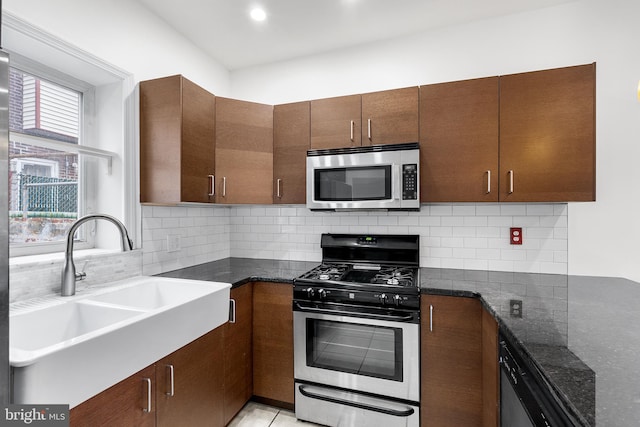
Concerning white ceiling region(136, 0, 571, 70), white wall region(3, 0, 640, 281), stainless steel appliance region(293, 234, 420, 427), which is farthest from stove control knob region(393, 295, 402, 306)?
white ceiling region(136, 0, 571, 70)

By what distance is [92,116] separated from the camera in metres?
1.91

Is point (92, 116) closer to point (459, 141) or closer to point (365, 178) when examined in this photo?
point (365, 178)

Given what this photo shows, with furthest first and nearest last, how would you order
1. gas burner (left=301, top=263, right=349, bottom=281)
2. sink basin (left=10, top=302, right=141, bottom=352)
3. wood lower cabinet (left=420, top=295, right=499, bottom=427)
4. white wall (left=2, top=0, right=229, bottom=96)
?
gas burner (left=301, top=263, right=349, bottom=281) < wood lower cabinet (left=420, top=295, right=499, bottom=427) < white wall (left=2, top=0, right=229, bottom=96) < sink basin (left=10, top=302, right=141, bottom=352)

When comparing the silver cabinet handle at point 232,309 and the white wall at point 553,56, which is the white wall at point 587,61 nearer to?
Answer: the white wall at point 553,56

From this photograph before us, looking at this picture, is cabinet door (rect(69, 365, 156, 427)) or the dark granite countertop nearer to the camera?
the dark granite countertop

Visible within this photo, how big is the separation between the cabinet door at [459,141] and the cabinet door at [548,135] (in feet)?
0.21

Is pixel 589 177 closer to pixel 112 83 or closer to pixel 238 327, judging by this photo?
pixel 238 327

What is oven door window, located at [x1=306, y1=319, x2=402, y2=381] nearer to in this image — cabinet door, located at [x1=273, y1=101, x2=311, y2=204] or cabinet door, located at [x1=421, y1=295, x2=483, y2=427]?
cabinet door, located at [x1=421, y1=295, x2=483, y2=427]

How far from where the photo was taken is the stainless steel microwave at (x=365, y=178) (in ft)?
6.41

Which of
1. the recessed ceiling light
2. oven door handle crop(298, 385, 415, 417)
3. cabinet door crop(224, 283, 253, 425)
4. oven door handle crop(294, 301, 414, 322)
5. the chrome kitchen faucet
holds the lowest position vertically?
oven door handle crop(298, 385, 415, 417)

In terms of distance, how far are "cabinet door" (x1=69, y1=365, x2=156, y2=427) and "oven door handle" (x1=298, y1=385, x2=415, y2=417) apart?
0.90 metres

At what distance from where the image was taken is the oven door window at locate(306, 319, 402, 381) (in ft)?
5.85

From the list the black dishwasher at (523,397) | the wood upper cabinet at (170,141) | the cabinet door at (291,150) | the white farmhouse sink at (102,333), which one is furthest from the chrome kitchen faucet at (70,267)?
the black dishwasher at (523,397)

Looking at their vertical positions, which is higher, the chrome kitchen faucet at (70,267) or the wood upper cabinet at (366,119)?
the wood upper cabinet at (366,119)
